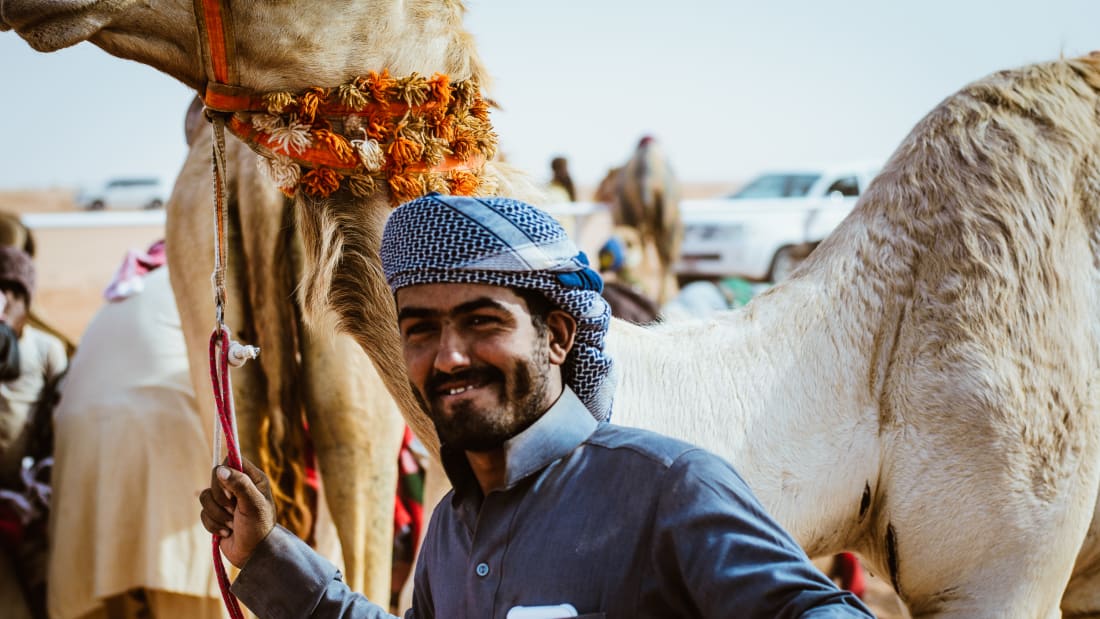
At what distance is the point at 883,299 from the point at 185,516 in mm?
2935

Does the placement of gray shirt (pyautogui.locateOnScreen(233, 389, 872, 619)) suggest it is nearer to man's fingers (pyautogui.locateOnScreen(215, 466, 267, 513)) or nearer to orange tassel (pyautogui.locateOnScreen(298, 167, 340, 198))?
man's fingers (pyautogui.locateOnScreen(215, 466, 267, 513))

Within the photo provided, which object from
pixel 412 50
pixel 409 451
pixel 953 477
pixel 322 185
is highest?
pixel 412 50

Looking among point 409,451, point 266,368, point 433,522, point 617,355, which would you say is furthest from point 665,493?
point 409,451

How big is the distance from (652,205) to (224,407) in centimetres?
1051

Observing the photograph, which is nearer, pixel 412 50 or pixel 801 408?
pixel 412 50

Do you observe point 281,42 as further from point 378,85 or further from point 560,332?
point 560,332

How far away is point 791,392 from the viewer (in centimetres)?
268

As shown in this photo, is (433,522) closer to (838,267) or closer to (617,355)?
(617,355)

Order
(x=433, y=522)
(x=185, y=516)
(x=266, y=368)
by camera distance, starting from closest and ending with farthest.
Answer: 1. (x=433, y=522)
2. (x=266, y=368)
3. (x=185, y=516)

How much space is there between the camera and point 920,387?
2.55m

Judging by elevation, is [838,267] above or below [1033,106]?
below

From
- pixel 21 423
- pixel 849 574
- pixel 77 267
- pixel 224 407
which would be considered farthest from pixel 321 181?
pixel 77 267

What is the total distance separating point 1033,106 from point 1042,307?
530mm

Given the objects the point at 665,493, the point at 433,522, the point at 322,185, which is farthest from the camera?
the point at 322,185
